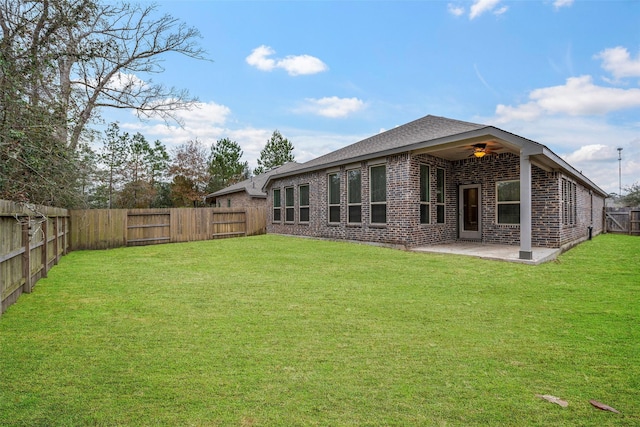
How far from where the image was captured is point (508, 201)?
10102mm

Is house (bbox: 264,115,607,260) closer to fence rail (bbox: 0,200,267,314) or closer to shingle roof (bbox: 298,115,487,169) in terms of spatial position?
shingle roof (bbox: 298,115,487,169)

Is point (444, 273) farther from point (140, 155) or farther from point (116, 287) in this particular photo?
point (140, 155)

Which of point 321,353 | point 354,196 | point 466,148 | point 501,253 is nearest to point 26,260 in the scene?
point 321,353

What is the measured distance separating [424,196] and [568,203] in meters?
5.14

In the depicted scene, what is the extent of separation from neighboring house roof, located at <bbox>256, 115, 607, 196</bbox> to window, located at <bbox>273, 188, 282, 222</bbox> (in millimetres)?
3252

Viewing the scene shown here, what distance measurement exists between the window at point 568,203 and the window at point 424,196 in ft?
13.4

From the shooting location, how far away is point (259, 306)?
3.99 m

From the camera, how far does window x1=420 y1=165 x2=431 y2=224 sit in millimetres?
9945

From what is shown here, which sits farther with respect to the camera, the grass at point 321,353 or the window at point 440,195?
the window at point 440,195

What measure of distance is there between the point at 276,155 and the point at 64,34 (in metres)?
33.3

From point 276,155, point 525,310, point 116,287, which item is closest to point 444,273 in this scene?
point 525,310

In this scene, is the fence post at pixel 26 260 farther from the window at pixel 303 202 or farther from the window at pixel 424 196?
the window at pixel 303 202

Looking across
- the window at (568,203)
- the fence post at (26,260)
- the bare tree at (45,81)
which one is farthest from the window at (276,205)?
the fence post at (26,260)

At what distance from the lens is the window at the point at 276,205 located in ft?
52.1
